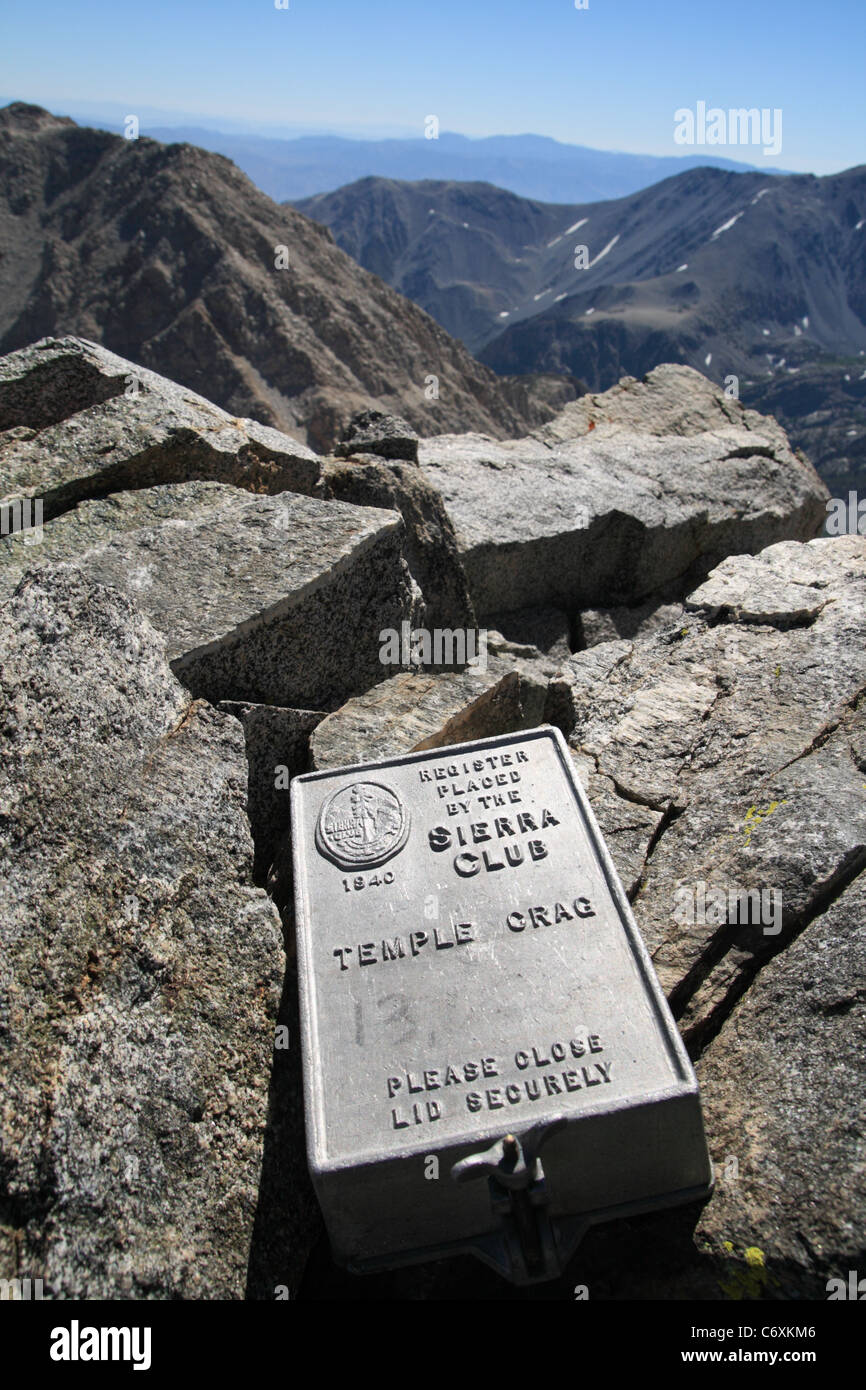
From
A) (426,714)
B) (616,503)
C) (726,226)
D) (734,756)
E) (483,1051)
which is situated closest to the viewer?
(483,1051)

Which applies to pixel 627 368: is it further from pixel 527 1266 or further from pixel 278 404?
pixel 527 1266

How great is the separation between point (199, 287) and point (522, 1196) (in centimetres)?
5840

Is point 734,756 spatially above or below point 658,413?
below

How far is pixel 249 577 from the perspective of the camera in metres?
5.23

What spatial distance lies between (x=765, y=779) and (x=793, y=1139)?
1927 millimetres

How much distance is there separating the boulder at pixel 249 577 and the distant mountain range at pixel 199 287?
4236 cm

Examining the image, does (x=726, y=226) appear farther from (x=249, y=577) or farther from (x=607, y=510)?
(x=249, y=577)

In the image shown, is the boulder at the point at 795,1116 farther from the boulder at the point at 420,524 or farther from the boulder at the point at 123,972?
the boulder at the point at 420,524

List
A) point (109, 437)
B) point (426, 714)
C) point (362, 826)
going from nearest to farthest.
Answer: point (362, 826) → point (426, 714) → point (109, 437)

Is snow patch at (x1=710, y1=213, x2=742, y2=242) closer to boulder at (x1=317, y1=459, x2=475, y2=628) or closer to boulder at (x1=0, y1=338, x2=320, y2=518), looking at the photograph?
boulder at (x1=317, y1=459, x2=475, y2=628)

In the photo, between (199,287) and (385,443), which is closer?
(385,443)

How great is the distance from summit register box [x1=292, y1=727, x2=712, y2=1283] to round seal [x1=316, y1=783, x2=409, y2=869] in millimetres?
12

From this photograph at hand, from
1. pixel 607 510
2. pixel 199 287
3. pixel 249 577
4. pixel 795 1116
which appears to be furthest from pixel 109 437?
pixel 199 287

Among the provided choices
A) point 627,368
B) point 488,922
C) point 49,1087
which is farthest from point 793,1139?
point 627,368
